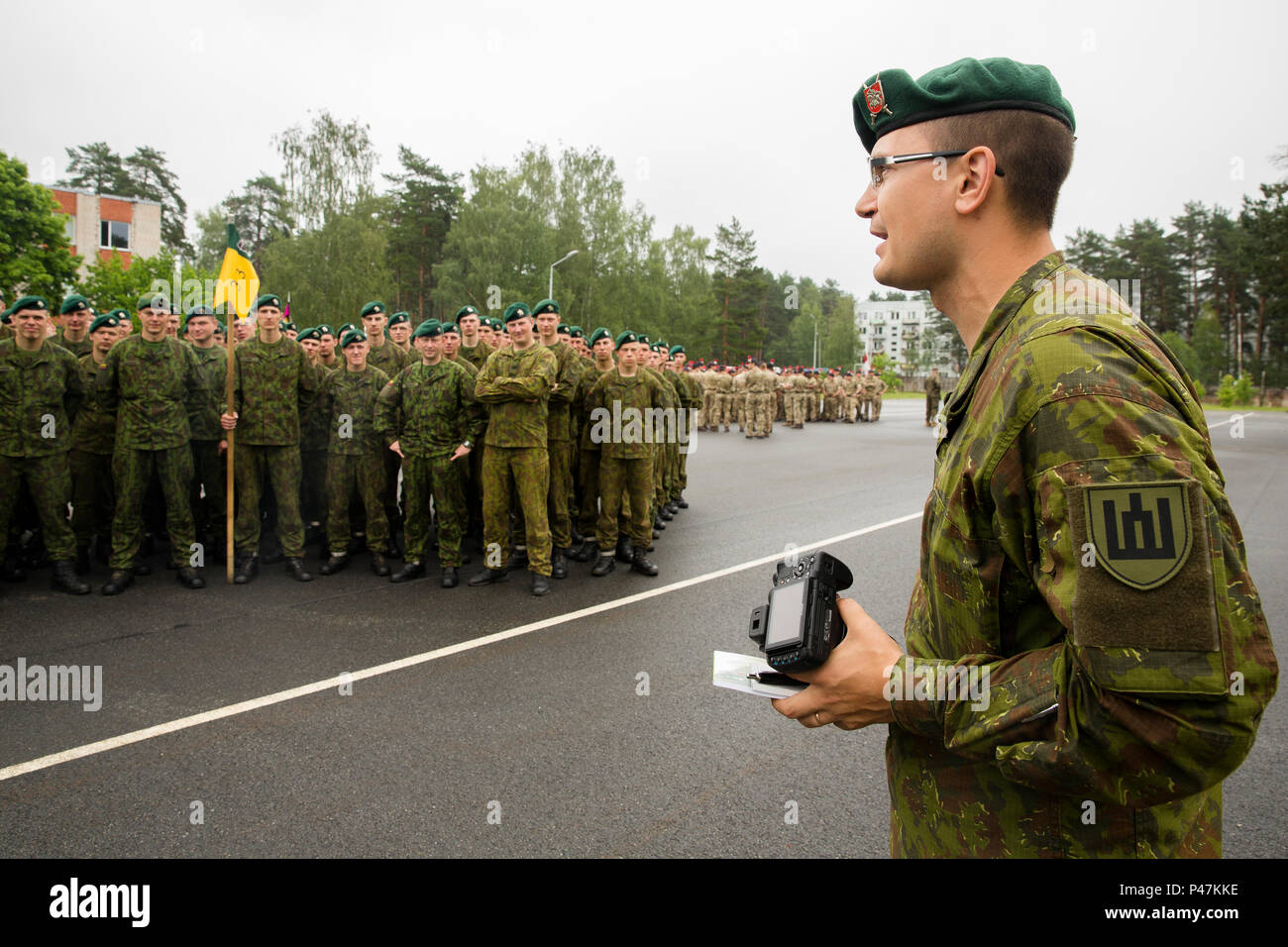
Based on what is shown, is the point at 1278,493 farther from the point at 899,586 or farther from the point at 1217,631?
the point at 1217,631

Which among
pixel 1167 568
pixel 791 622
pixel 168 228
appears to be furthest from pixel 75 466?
pixel 168 228

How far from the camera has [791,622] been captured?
1325mm

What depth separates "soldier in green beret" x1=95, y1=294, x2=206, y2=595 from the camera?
7160 mm

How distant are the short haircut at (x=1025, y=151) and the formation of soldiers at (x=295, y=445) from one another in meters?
6.05

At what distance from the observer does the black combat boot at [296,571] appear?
24.1ft

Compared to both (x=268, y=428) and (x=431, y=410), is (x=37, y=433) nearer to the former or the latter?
(x=268, y=428)

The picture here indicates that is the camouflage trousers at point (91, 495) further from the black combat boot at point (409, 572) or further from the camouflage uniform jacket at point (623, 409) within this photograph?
the camouflage uniform jacket at point (623, 409)

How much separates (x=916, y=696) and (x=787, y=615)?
25cm

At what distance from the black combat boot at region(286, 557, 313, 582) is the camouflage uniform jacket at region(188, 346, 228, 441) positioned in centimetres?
171

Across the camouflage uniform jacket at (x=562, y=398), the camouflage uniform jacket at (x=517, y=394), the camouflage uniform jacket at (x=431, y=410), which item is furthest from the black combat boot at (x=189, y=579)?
the camouflage uniform jacket at (x=562, y=398)

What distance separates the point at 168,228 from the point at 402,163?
22536 millimetres

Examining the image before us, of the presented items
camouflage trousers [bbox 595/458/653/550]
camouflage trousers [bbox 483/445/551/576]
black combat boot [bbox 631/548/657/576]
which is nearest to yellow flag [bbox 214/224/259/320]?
camouflage trousers [bbox 483/445/551/576]

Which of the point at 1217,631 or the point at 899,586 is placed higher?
the point at 1217,631

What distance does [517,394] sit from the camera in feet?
23.9
